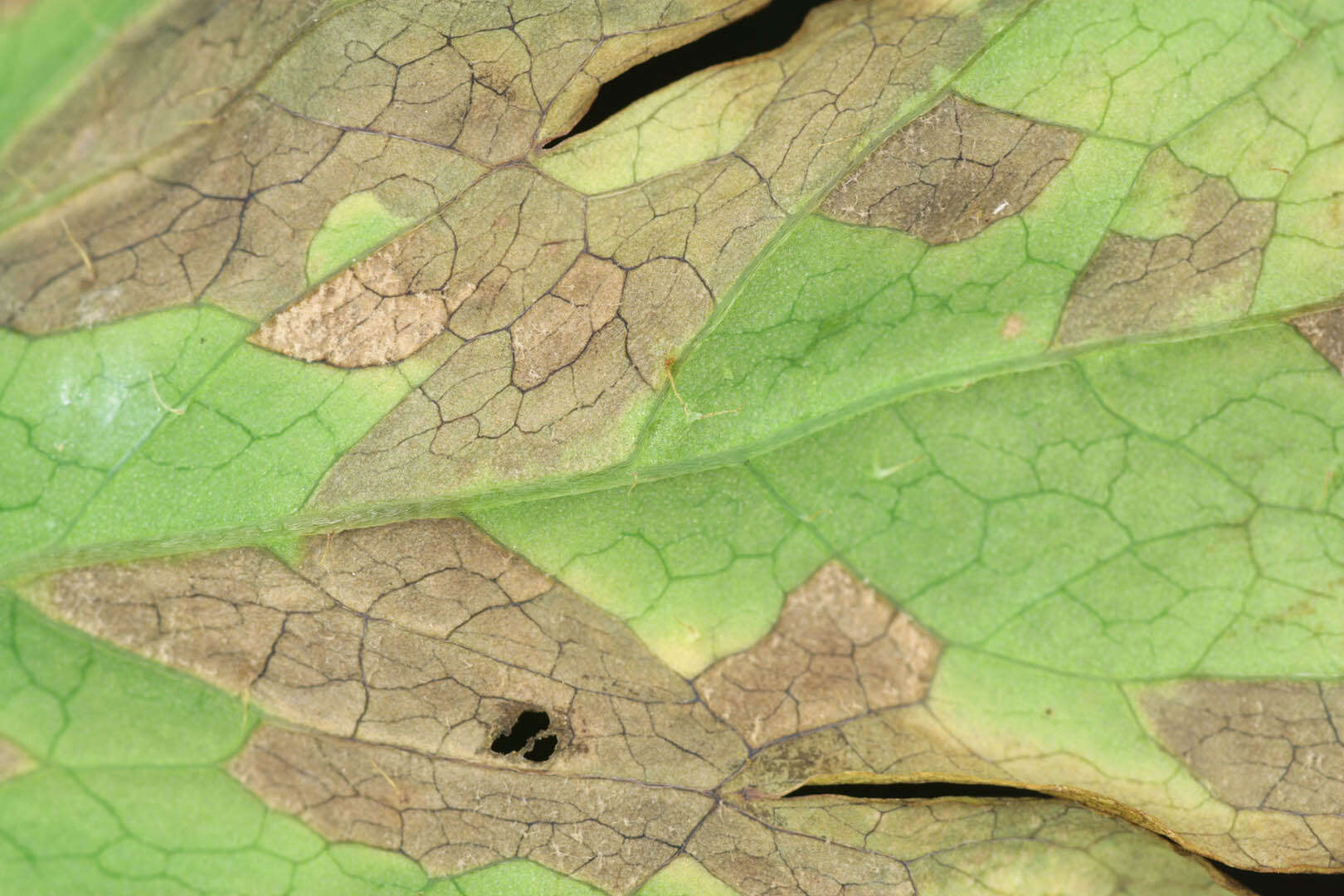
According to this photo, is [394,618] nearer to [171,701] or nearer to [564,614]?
[564,614]

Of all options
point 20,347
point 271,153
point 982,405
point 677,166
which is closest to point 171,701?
point 20,347

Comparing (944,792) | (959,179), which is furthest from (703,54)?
(944,792)

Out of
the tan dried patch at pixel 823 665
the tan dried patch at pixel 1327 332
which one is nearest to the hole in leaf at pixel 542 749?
the tan dried patch at pixel 823 665

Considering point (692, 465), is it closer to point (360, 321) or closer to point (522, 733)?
point (522, 733)

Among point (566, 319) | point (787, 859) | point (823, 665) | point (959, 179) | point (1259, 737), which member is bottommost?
point (1259, 737)

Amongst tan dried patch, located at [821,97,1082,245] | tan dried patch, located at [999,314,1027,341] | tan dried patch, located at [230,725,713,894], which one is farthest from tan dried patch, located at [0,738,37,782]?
tan dried patch, located at [999,314,1027,341]

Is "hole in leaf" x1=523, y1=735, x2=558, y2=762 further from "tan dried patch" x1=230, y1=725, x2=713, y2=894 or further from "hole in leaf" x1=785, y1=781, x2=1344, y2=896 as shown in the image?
"hole in leaf" x1=785, y1=781, x2=1344, y2=896

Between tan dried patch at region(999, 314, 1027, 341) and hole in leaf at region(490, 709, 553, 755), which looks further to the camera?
hole in leaf at region(490, 709, 553, 755)
